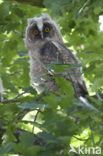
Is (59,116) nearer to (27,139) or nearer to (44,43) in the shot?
(27,139)

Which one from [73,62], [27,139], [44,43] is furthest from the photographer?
[44,43]

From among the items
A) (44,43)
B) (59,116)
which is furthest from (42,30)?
(59,116)

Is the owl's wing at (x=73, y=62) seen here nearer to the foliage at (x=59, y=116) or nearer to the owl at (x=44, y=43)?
the owl at (x=44, y=43)

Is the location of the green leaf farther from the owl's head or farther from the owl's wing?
the owl's head

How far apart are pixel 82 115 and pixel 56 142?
0.58 feet

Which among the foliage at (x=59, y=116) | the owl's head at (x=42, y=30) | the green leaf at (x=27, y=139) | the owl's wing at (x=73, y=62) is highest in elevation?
the owl's head at (x=42, y=30)

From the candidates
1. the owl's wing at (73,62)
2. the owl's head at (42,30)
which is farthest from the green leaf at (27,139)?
the owl's head at (42,30)

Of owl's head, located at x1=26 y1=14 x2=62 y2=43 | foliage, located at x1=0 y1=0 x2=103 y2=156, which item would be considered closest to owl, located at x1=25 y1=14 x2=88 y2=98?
owl's head, located at x1=26 y1=14 x2=62 y2=43

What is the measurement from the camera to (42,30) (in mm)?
4609

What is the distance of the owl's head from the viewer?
4.56 m

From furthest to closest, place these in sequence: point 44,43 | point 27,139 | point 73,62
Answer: point 44,43 → point 73,62 → point 27,139

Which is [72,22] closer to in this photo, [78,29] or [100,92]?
[78,29]

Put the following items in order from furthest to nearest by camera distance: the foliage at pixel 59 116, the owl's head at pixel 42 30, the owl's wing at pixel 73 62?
the owl's head at pixel 42 30
the owl's wing at pixel 73 62
the foliage at pixel 59 116

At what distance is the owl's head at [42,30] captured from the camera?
4562mm
